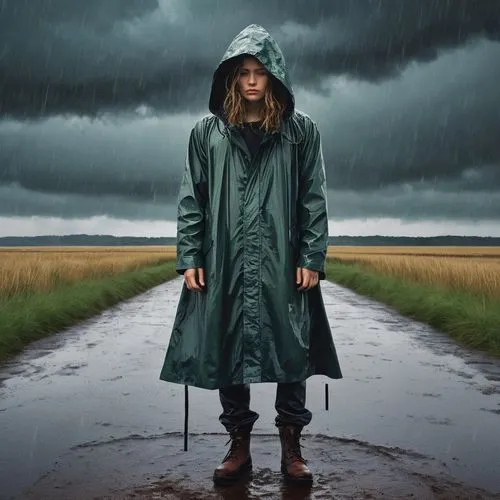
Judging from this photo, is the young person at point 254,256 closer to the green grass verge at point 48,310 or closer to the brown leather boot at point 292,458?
the brown leather boot at point 292,458

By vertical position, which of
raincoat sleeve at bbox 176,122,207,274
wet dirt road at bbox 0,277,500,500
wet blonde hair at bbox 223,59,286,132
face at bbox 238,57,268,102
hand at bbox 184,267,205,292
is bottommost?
wet dirt road at bbox 0,277,500,500

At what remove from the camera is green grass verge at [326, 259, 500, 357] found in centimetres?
923

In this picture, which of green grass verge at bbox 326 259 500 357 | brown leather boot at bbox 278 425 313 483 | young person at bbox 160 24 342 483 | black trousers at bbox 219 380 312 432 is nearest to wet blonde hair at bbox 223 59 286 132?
young person at bbox 160 24 342 483

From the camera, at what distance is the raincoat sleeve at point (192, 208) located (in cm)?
383

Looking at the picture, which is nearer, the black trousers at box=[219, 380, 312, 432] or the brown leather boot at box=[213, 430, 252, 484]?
the brown leather boot at box=[213, 430, 252, 484]

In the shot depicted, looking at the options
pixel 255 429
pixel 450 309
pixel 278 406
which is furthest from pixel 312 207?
pixel 450 309

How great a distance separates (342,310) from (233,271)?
1015 centimetres

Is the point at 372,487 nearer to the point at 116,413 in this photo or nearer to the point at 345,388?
the point at 116,413

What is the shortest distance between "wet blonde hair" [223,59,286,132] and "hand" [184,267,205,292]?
0.77 m

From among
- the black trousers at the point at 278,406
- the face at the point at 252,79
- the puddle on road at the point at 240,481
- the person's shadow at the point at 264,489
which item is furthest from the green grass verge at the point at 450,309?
the face at the point at 252,79

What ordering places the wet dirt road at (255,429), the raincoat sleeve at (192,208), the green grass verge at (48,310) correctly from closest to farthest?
the wet dirt road at (255,429) < the raincoat sleeve at (192,208) < the green grass verge at (48,310)

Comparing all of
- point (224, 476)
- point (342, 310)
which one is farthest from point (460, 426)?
point (342, 310)

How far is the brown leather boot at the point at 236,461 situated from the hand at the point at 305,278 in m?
0.84

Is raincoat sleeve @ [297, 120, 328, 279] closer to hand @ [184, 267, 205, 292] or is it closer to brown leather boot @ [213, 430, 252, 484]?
hand @ [184, 267, 205, 292]
